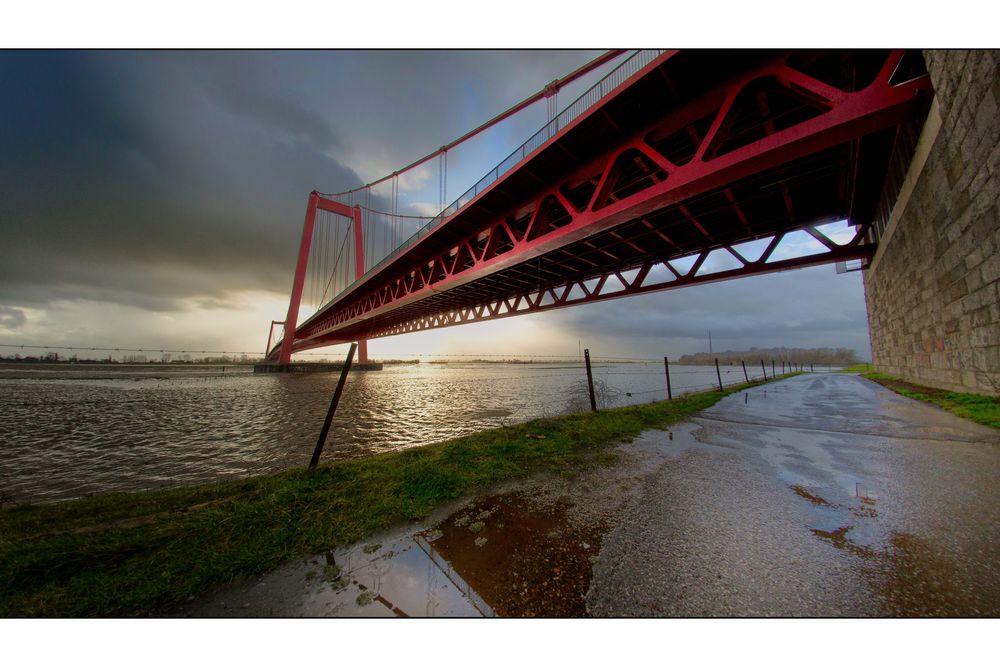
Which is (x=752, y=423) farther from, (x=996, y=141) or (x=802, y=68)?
(x=802, y=68)

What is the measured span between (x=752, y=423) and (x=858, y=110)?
5.11 metres

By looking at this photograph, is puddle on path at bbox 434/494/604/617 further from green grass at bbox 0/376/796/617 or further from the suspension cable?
the suspension cable

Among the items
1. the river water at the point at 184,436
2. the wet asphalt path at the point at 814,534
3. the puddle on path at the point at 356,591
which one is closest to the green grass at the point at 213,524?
the puddle on path at the point at 356,591

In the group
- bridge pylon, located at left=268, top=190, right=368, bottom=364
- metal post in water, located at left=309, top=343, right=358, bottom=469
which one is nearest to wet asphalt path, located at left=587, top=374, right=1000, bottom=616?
metal post in water, located at left=309, top=343, right=358, bottom=469

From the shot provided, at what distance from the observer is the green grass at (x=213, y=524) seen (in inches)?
65.3

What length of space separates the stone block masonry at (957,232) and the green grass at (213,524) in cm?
630

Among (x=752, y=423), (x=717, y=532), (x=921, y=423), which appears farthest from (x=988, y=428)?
(x=717, y=532)

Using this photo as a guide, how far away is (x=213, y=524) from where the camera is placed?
2.38 meters

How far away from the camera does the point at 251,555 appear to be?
1956 millimetres

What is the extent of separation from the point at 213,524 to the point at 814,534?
4.26m

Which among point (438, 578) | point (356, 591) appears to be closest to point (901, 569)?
point (438, 578)

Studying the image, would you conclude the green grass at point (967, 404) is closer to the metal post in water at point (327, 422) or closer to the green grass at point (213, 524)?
the green grass at point (213, 524)

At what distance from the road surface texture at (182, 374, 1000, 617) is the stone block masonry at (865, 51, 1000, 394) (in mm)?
3279

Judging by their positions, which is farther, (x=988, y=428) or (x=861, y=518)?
(x=988, y=428)
